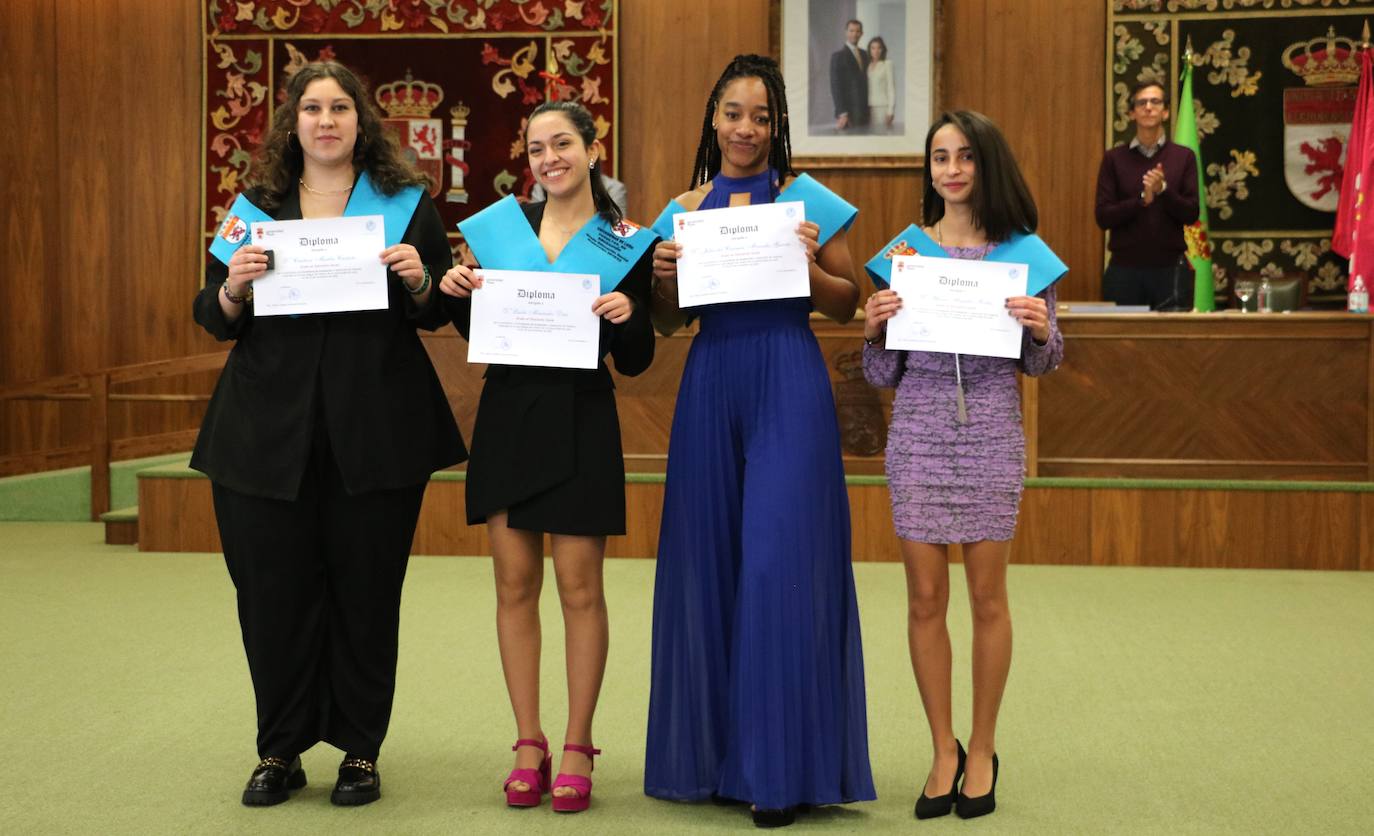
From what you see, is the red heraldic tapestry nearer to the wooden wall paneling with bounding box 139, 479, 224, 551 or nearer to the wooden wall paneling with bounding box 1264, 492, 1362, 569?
the wooden wall paneling with bounding box 139, 479, 224, 551

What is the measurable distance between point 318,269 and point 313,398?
27cm

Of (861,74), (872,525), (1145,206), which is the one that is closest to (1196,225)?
(1145,206)

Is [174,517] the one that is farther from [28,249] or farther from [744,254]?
[744,254]

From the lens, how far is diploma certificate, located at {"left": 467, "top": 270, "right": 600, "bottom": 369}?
9.82 feet

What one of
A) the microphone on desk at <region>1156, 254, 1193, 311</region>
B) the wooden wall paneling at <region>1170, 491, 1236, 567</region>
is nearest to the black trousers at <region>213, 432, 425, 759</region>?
the wooden wall paneling at <region>1170, 491, 1236, 567</region>

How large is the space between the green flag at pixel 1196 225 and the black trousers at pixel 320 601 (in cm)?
547

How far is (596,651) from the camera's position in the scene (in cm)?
312

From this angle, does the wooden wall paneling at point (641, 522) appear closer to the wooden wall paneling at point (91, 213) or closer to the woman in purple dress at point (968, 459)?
the woman in purple dress at point (968, 459)

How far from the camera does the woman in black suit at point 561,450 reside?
9.95 feet

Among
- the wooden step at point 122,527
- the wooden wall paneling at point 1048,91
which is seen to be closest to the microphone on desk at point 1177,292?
the wooden wall paneling at point 1048,91

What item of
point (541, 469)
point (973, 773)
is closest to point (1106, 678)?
point (973, 773)

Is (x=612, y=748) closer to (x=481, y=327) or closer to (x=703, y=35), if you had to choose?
(x=481, y=327)

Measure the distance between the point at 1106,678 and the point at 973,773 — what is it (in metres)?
1.47

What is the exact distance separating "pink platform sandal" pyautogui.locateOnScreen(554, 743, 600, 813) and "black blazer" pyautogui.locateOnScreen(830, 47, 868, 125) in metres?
6.05
